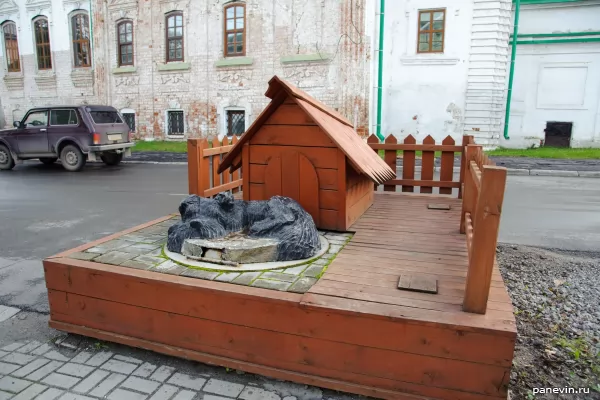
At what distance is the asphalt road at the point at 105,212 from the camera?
5.11 meters

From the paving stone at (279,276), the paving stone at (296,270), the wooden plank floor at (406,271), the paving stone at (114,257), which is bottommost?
the paving stone at (114,257)

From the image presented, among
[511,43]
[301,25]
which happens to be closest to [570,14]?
[511,43]

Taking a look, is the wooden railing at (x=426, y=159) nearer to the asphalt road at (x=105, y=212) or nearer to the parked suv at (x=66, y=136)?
the asphalt road at (x=105, y=212)

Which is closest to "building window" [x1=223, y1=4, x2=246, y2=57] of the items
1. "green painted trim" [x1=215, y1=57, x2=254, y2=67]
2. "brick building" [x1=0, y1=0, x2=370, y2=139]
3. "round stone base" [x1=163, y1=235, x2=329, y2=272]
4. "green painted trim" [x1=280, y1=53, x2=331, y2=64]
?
"brick building" [x1=0, y1=0, x2=370, y2=139]

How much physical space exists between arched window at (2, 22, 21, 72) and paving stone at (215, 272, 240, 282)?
86.5 feet

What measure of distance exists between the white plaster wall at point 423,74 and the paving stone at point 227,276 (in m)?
16.0

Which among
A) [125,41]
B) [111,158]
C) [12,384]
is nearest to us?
[12,384]

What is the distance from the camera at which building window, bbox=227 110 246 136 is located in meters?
19.5

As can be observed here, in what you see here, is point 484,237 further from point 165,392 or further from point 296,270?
point 165,392

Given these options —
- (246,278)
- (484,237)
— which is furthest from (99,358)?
(484,237)

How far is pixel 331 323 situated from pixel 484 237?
0.94 m

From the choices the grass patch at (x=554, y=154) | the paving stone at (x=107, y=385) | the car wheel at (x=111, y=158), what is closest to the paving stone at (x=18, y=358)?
the paving stone at (x=107, y=385)

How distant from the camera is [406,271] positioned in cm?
304

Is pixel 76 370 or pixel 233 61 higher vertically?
pixel 233 61
